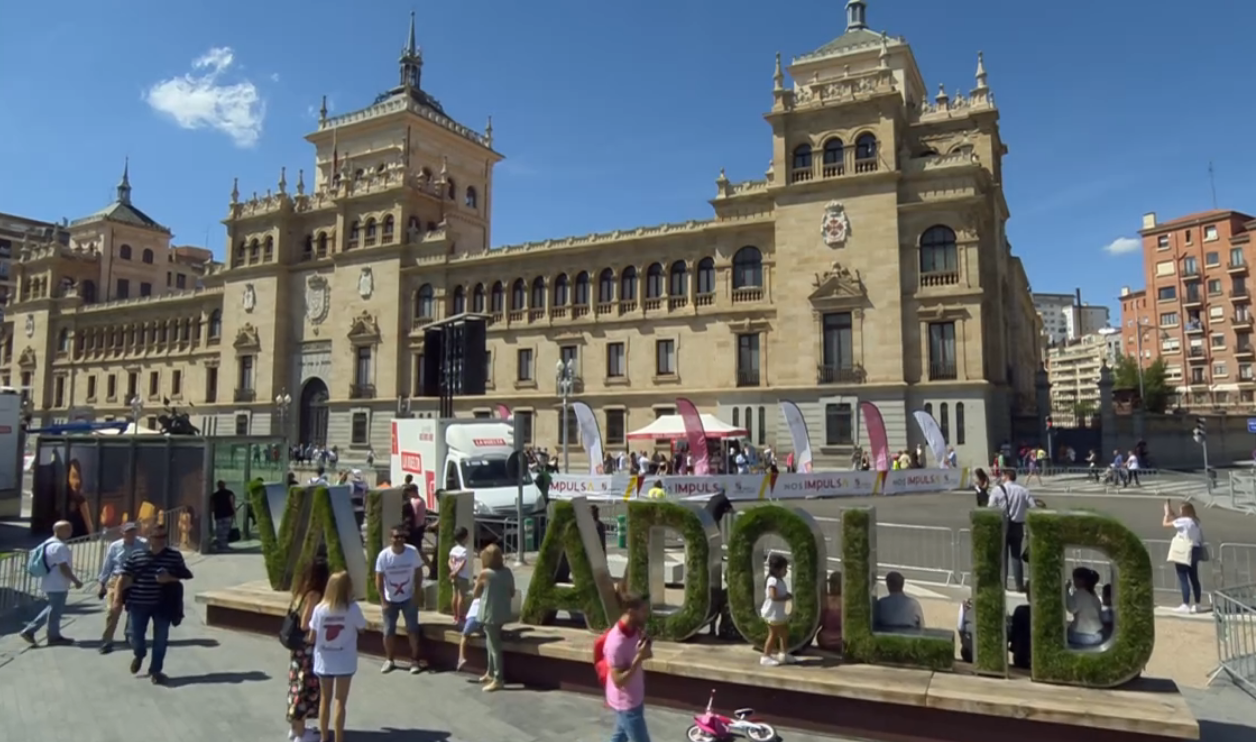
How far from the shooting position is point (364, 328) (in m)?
44.9

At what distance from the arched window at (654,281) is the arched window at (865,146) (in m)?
10.5

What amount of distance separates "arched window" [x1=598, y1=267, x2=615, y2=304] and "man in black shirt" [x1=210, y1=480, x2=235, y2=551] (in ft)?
80.9

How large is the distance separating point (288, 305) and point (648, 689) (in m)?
47.0

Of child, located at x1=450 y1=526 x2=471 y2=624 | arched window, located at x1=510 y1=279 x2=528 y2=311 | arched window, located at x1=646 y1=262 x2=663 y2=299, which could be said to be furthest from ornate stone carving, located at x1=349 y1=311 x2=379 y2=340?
child, located at x1=450 y1=526 x2=471 y2=624

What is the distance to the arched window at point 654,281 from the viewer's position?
1505 inches

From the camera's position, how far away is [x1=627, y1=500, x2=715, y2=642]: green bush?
8008 mm

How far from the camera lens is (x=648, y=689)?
24.8ft

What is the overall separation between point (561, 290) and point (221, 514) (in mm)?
25853

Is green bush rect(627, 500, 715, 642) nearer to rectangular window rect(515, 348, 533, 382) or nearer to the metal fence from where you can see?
the metal fence

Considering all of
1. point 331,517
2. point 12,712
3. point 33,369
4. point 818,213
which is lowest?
point 12,712

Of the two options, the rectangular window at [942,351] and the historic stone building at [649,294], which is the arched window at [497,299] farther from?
the rectangular window at [942,351]

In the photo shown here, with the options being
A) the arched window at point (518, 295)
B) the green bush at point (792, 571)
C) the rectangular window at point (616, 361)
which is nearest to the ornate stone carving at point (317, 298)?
the arched window at point (518, 295)

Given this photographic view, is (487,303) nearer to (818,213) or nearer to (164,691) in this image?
(818,213)

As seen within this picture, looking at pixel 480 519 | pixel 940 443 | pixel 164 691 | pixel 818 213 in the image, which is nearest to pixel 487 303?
pixel 818 213
